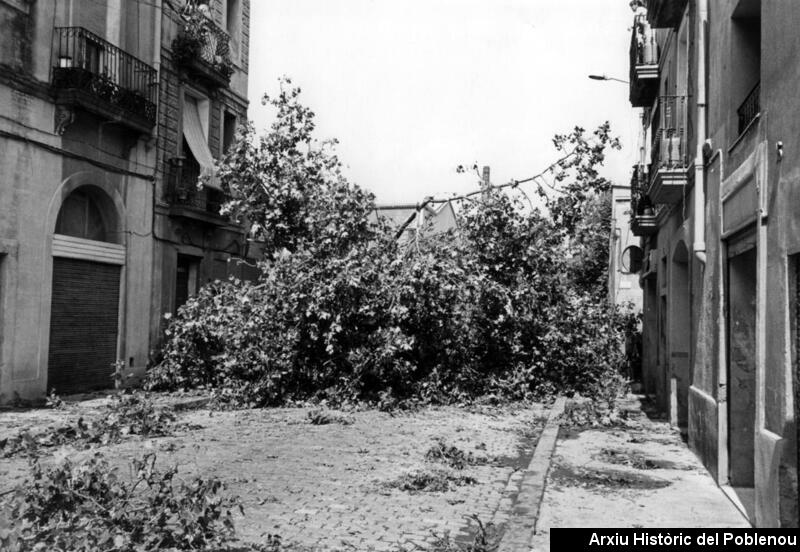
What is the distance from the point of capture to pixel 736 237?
730 centimetres

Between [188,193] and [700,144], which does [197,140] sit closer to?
[188,193]

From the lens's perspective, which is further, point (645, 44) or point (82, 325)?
point (645, 44)

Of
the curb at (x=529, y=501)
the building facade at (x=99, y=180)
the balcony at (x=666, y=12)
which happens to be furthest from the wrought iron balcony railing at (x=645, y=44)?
the building facade at (x=99, y=180)

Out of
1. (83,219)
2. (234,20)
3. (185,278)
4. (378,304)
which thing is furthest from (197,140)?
(378,304)

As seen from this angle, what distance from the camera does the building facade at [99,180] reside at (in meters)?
12.7

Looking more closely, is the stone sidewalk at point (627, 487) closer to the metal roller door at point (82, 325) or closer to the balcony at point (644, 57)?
the balcony at point (644, 57)

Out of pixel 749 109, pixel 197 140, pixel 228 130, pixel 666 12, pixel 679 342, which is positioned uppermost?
pixel 228 130

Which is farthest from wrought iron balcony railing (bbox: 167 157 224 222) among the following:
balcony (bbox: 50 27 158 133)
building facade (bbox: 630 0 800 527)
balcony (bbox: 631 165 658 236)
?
building facade (bbox: 630 0 800 527)

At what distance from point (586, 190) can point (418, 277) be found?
4809mm

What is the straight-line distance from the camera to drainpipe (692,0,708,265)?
8.80m

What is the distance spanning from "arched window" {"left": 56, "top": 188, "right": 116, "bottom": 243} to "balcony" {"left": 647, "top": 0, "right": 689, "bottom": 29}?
11338 mm

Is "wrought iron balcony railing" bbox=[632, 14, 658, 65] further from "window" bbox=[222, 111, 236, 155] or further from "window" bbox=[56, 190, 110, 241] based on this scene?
"window" bbox=[56, 190, 110, 241]

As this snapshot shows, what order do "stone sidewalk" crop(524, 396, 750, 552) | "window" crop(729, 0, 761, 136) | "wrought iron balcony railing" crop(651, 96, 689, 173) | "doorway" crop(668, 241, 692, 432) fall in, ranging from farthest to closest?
"doorway" crop(668, 241, 692, 432), "wrought iron balcony railing" crop(651, 96, 689, 173), "window" crop(729, 0, 761, 136), "stone sidewalk" crop(524, 396, 750, 552)
